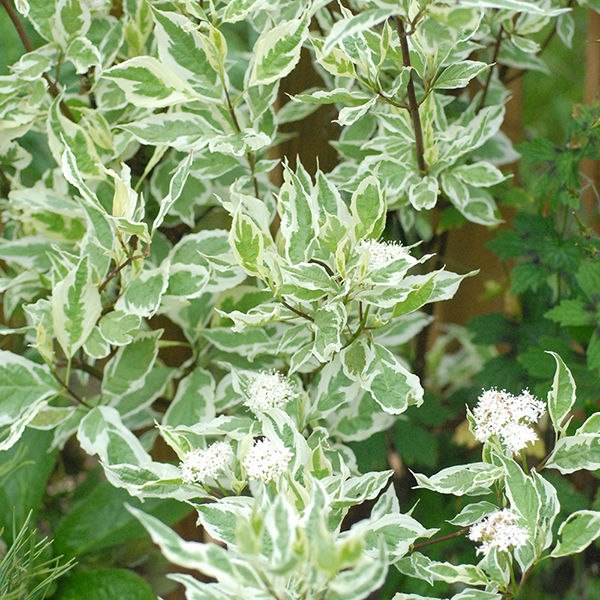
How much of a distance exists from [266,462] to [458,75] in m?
0.39

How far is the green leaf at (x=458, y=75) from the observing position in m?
0.54

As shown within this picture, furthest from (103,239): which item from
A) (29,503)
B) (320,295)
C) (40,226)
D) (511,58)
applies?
(511,58)

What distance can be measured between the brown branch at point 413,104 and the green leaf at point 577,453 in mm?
313

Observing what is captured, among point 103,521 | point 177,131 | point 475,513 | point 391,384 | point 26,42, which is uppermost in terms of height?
point 26,42

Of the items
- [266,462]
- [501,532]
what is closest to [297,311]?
[266,462]

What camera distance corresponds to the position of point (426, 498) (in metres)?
0.92

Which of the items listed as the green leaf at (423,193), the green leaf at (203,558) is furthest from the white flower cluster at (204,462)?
the green leaf at (423,193)

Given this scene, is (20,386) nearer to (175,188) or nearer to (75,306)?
(75,306)

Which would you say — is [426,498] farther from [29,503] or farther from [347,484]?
[29,503]

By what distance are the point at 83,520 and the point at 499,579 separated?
1.83 ft

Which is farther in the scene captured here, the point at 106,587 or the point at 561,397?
the point at 106,587

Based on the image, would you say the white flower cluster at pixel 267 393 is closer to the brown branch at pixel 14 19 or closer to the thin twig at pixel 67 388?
the thin twig at pixel 67 388

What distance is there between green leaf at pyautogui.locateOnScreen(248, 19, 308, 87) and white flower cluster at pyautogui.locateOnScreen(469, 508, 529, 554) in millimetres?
427

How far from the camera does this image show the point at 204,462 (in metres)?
0.48
